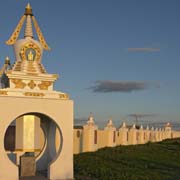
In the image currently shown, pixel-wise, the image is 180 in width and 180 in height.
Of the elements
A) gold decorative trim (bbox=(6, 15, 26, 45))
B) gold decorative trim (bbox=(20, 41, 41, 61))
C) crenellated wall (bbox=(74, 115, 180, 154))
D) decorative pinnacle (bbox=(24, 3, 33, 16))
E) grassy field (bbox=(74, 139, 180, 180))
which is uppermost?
decorative pinnacle (bbox=(24, 3, 33, 16))

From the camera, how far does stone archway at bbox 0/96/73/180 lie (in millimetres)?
10781

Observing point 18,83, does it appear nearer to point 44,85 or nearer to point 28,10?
point 44,85

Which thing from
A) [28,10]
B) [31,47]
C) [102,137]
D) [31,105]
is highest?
[28,10]

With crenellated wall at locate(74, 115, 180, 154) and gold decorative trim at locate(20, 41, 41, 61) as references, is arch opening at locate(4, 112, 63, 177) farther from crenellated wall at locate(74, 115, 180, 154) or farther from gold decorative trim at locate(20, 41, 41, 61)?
crenellated wall at locate(74, 115, 180, 154)

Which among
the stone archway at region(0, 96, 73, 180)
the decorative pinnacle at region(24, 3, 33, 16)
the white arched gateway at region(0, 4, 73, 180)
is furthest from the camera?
the decorative pinnacle at region(24, 3, 33, 16)

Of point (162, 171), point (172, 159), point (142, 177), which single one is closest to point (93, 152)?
point (172, 159)

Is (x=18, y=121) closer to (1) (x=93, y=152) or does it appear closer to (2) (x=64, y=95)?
(2) (x=64, y=95)

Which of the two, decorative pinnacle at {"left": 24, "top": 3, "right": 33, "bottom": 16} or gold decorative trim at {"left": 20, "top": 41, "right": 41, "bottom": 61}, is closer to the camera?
gold decorative trim at {"left": 20, "top": 41, "right": 41, "bottom": 61}

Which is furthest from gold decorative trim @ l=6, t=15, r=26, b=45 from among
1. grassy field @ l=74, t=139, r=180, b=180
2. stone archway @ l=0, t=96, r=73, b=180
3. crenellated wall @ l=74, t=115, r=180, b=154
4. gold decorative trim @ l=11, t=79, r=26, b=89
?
crenellated wall @ l=74, t=115, r=180, b=154

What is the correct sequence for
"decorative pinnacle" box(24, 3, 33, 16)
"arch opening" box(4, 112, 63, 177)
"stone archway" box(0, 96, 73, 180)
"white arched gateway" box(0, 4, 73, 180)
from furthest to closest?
"decorative pinnacle" box(24, 3, 33, 16) < "arch opening" box(4, 112, 63, 177) < "white arched gateway" box(0, 4, 73, 180) < "stone archway" box(0, 96, 73, 180)

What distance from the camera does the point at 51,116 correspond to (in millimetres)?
11570

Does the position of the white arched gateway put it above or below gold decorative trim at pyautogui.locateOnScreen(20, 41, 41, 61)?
below

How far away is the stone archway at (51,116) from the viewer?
1078 centimetres

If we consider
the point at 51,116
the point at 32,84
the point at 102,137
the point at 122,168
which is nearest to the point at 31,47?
the point at 32,84
